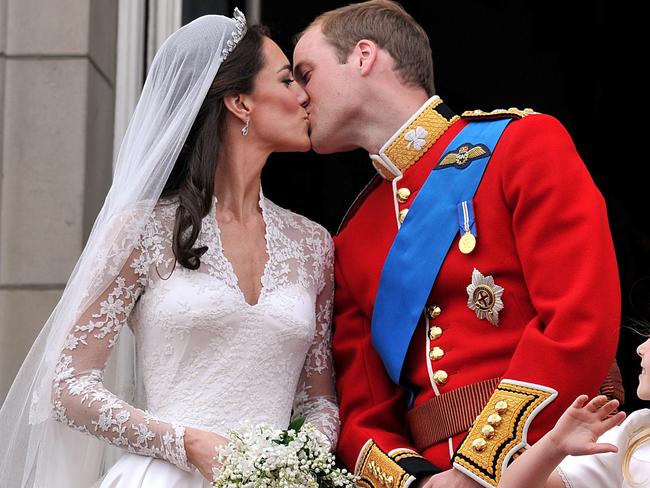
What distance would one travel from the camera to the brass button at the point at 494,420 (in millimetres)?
3080

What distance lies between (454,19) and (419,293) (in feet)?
10.0

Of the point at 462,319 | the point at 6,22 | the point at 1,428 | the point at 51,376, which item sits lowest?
the point at 1,428

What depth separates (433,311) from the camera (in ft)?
11.2

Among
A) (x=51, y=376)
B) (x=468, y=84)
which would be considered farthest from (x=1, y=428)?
(x=468, y=84)

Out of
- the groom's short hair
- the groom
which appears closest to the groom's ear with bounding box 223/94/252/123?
the groom

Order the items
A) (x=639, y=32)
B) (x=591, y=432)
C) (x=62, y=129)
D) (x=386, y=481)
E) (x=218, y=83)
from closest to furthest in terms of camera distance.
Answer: (x=591, y=432)
(x=386, y=481)
(x=218, y=83)
(x=62, y=129)
(x=639, y=32)

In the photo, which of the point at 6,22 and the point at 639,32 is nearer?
the point at 6,22

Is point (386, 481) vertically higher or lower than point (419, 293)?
lower

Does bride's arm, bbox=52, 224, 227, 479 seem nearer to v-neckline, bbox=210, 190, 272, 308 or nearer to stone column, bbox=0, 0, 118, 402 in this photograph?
v-neckline, bbox=210, 190, 272, 308

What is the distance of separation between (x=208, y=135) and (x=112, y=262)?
51 cm

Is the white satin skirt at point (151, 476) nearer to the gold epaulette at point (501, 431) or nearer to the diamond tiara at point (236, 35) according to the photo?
the gold epaulette at point (501, 431)

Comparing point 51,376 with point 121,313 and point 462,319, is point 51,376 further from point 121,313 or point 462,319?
point 462,319

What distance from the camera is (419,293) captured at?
3.43 m

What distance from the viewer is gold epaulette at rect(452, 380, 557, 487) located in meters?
3.05
